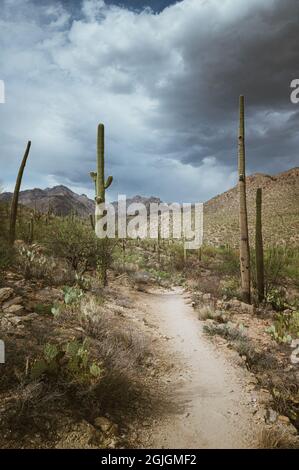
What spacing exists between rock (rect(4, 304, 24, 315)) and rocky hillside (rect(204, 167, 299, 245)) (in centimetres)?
2809

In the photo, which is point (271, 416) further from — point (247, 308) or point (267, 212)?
point (267, 212)

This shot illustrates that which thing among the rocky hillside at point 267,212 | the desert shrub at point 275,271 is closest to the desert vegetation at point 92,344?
the desert shrub at point 275,271

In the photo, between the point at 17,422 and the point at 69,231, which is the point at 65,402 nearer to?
the point at 17,422

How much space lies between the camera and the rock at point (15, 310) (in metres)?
4.86

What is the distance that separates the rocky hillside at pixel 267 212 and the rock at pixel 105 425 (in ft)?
95.3

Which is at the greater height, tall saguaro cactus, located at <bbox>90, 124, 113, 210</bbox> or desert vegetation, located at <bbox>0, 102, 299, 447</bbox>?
tall saguaro cactus, located at <bbox>90, 124, 113, 210</bbox>

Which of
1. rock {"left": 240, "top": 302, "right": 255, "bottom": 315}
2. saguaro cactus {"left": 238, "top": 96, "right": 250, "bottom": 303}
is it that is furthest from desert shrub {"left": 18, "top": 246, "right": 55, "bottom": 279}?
saguaro cactus {"left": 238, "top": 96, "right": 250, "bottom": 303}

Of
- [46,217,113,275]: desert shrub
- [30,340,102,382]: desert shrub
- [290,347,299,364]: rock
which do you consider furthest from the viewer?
[46,217,113,275]: desert shrub

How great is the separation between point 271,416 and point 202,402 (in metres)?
0.82

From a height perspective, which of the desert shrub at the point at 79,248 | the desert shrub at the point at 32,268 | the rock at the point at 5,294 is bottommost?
the rock at the point at 5,294

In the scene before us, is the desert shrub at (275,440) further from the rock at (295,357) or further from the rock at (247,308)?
the rock at (247,308)

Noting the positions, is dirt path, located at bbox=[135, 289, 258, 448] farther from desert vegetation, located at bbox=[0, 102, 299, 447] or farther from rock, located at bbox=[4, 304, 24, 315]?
rock, located at bbox=[4, 304, 24, 315]

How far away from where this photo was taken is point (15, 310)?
4.94m

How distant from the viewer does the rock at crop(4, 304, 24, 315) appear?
486 cm
